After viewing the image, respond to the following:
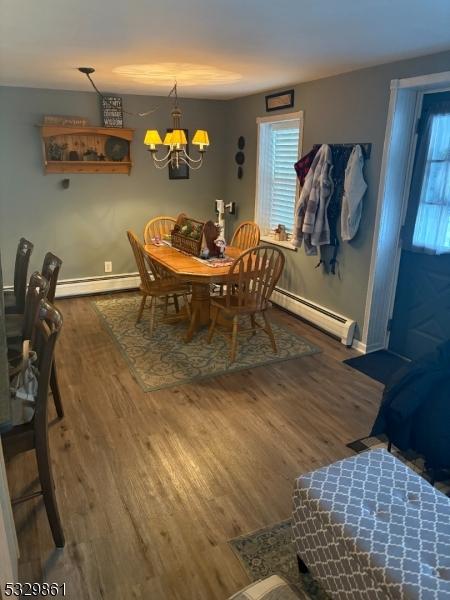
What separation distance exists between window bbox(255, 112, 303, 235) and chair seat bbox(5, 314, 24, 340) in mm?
2967

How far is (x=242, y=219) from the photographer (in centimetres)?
552

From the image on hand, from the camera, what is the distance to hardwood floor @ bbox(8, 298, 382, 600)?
1.77 m

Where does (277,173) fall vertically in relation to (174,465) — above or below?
above

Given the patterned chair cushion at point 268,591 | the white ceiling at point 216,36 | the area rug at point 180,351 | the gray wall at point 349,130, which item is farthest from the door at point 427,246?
the patterned chair cushion at point 268,591

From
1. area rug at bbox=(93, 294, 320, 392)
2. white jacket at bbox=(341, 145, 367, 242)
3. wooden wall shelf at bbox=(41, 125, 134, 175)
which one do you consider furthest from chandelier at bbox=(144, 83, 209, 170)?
area rug at bbox=(93, 294, 320, 392)

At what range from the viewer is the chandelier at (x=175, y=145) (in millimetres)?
3619

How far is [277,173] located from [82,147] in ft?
7.26

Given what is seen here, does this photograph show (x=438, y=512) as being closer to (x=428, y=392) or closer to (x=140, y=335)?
(x=428, y=392)

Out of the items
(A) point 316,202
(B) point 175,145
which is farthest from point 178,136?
(A) point 316,202

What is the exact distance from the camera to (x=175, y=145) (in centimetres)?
381

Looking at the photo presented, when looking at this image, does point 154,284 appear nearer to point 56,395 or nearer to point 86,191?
point 56,395

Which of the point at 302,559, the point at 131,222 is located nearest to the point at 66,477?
the point at 302,559

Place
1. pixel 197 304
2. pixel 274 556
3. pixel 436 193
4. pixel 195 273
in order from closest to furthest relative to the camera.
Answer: pixel 274 556
pixel 436 193
pixel 195 273
pixel 197 304

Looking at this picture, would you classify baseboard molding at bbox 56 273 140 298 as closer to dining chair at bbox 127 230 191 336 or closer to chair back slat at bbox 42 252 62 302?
dining chair at bbox 127 230 191 336
